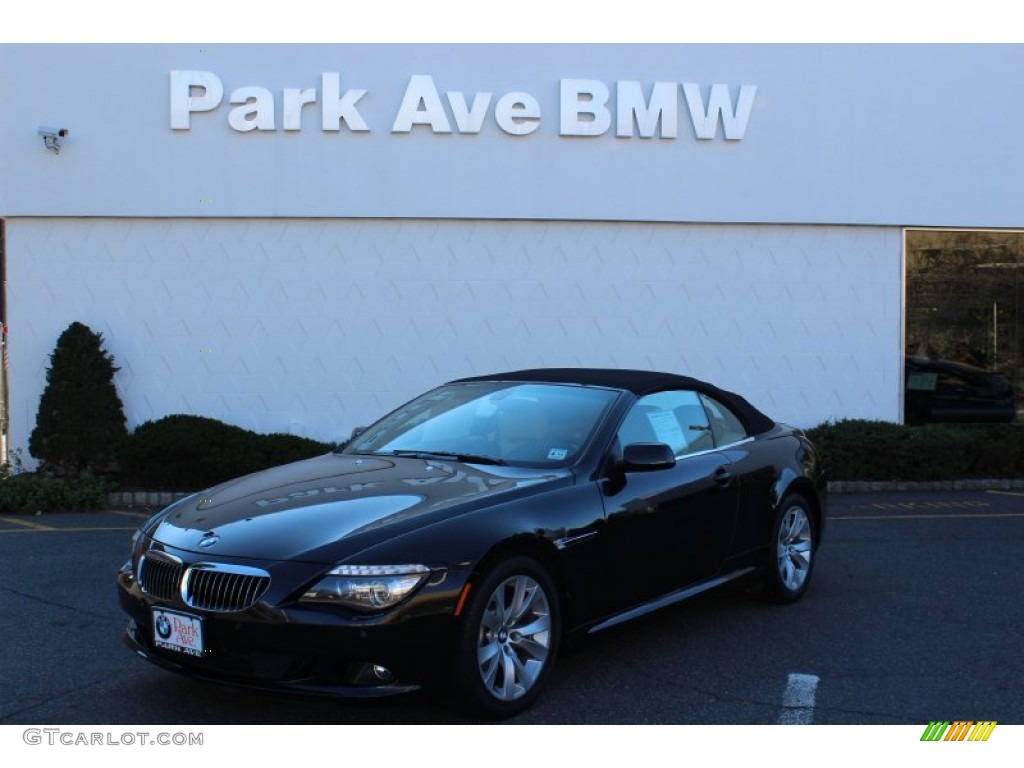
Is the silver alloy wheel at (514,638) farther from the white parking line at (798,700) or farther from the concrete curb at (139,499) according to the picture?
the concrete curb at (139,499)

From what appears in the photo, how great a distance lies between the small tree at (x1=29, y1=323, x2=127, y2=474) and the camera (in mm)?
11188

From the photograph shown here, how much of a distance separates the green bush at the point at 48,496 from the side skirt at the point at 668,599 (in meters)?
6.81

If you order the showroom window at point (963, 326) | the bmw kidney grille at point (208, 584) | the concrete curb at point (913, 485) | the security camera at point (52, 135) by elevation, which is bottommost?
the concrete curb at point (913, 485)

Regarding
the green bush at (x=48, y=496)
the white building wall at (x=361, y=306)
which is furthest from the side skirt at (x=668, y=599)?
the green bush at (x=48, y=496)

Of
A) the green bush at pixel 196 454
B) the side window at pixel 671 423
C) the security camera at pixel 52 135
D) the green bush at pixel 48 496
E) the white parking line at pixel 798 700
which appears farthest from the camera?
the security camera at pixel 52 135

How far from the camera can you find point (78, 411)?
11.3m

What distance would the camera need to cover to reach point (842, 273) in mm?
12500

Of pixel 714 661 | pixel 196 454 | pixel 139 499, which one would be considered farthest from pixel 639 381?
pixel 139 499

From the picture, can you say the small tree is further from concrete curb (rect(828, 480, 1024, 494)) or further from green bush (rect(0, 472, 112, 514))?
concrete curb (rect(828, 480, 1024, 494))

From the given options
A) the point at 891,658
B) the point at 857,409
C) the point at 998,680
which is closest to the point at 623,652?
the point at 891,658

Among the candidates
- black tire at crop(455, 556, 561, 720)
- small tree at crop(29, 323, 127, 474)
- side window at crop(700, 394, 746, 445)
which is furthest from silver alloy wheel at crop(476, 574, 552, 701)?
small tree at crop(29, 323, 127, 474)

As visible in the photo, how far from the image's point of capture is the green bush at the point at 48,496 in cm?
Result: 1005

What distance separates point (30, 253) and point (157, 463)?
3236 mm

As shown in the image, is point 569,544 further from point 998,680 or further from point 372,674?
point 998,680
